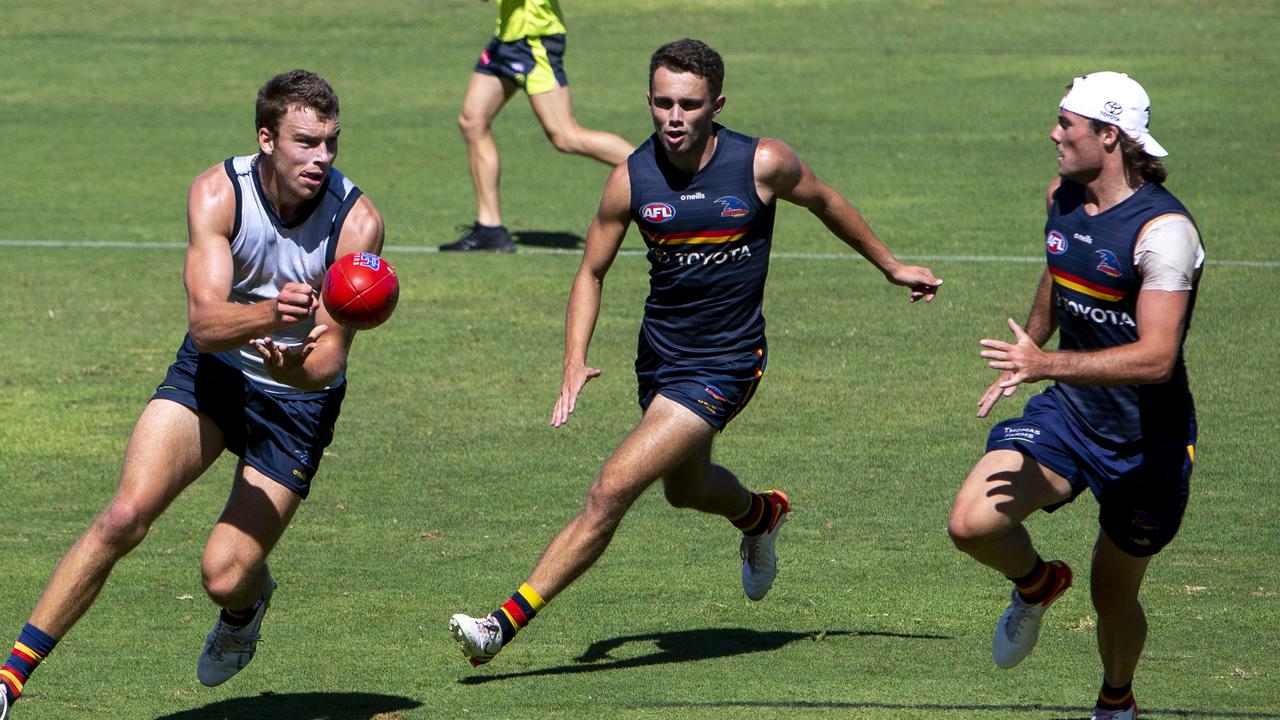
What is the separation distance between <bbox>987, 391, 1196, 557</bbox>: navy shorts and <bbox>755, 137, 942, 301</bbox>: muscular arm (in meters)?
1.23

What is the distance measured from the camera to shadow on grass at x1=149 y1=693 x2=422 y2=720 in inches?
274

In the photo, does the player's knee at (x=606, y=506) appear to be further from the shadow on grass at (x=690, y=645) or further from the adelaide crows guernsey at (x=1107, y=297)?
the adelaide crows guernsey at (x=1107, y=297)

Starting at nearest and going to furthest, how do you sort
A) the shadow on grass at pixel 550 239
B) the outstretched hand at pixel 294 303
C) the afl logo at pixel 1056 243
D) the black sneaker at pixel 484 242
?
1. the outstretched hand at pixel 294 303
2. the afl logo at pixel 1056 243
3. the black sneaker at pixel 484 242
4. the shadow on grass at pixel 550 239

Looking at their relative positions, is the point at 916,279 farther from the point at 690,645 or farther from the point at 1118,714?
the point at 1118,714

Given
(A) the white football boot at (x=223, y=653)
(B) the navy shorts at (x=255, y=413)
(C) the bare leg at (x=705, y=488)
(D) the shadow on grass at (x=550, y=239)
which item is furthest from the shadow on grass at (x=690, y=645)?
(D) the shadow on grass at (x=550, y=239)

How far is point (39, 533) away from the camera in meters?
9.12

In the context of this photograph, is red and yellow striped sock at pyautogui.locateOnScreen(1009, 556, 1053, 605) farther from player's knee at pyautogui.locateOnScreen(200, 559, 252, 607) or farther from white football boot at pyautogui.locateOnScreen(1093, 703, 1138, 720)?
player's knee at pyautogui.locateOnScreen(200, 559, 252, 607)

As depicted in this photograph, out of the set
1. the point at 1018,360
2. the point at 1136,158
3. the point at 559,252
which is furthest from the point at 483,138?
the point at 1018,360

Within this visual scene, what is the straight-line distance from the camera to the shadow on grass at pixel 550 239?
16023mm

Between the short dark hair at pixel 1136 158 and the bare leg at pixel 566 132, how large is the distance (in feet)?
30.4

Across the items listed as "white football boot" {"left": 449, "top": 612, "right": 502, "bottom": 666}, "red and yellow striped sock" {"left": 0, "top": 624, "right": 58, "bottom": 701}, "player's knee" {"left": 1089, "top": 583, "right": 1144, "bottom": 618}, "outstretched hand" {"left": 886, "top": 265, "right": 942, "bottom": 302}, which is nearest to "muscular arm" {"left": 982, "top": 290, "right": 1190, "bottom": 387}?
"player's knee" {"left": 1089, "top": 583, "right": 1144, "bottom": 618}

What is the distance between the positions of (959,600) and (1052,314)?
176 cm

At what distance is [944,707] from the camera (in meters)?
6.95

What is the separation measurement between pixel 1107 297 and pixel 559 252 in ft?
31.3
